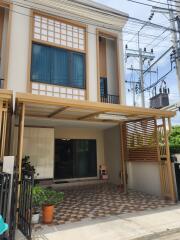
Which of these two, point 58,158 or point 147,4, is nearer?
point 147,4

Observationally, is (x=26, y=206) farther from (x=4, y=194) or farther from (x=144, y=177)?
(x=144, y=177)

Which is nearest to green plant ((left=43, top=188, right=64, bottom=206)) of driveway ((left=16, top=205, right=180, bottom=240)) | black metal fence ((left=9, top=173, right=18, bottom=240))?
driveway ((left=16, top=205, right=180, bottom=240))

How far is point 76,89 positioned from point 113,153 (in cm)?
388

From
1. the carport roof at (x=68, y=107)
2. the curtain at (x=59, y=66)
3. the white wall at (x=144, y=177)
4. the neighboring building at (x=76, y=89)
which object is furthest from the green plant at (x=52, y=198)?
the curtain at (x=59, y=66)

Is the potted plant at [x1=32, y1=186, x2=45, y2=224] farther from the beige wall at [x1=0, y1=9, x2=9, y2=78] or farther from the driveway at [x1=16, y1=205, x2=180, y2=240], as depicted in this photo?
the beige wall at [x1=0, y1=9, x2=9, y2=78]

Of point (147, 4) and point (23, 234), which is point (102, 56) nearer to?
point (147, 4)

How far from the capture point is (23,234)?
412 cm

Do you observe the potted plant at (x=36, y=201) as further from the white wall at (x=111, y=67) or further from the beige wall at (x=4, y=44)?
the white wall at (x=111, y=67)

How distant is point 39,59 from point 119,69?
4.09m

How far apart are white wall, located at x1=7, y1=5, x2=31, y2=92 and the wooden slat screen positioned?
4.89 m

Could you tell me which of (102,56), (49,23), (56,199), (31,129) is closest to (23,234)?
(56,199)

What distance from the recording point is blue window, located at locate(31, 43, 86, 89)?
8.56 m

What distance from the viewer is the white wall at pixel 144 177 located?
7.73 m

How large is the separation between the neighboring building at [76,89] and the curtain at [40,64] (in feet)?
0.14
